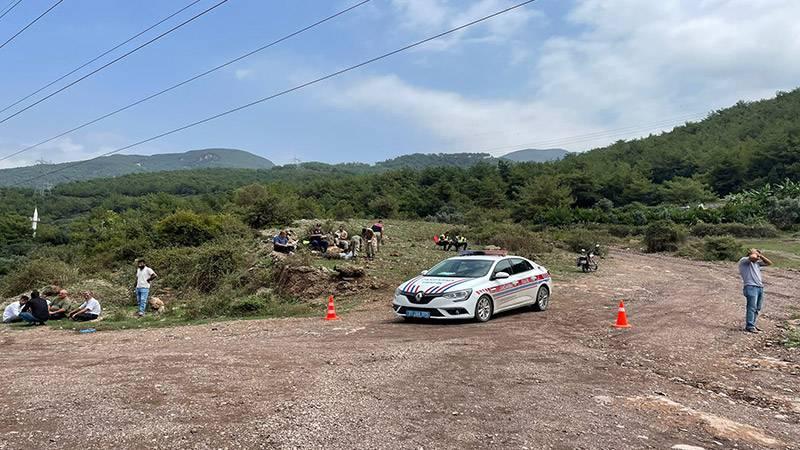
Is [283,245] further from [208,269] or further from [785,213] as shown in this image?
[785,213]

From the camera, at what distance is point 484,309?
44.9ft

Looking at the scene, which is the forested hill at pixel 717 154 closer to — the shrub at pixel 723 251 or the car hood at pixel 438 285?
the shrub at pixel 723 251

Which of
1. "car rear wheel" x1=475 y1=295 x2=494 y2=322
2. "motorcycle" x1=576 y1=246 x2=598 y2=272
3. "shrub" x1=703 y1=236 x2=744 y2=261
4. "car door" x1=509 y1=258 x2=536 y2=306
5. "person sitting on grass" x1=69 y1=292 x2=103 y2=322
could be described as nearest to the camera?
"car rear wheel" x1=475 y1=295 x2=494 y2=322

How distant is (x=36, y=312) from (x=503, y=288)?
1261cm

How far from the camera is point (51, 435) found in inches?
228

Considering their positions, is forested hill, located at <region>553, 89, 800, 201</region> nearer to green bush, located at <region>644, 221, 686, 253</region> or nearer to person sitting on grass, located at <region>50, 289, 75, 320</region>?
green bush, located at <region>644, 221, 686, 253</region>

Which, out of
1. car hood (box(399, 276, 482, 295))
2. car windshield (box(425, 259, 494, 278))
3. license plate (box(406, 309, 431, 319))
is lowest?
license plate (box(406, 309, 431, 319))

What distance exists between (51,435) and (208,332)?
8.42 m

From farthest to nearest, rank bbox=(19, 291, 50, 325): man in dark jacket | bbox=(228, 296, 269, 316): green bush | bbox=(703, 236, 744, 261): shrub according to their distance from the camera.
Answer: bbox=(703, 236, 744, 261): shrub → bbox=(228, 296, 269, 316): green bush → bbox=(19, 291, 50, 325): man in dark jacket

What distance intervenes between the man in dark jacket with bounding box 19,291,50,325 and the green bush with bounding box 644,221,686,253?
36400 millimetres

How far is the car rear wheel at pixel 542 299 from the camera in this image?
51.1ft

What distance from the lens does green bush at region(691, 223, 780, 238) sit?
46406 mm

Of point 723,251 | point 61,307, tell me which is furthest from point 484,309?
point 723,251

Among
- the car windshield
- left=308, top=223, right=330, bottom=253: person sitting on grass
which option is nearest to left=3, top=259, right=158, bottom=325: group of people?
left=308, top=223, right=330, bottom=253: person sitting on grass
